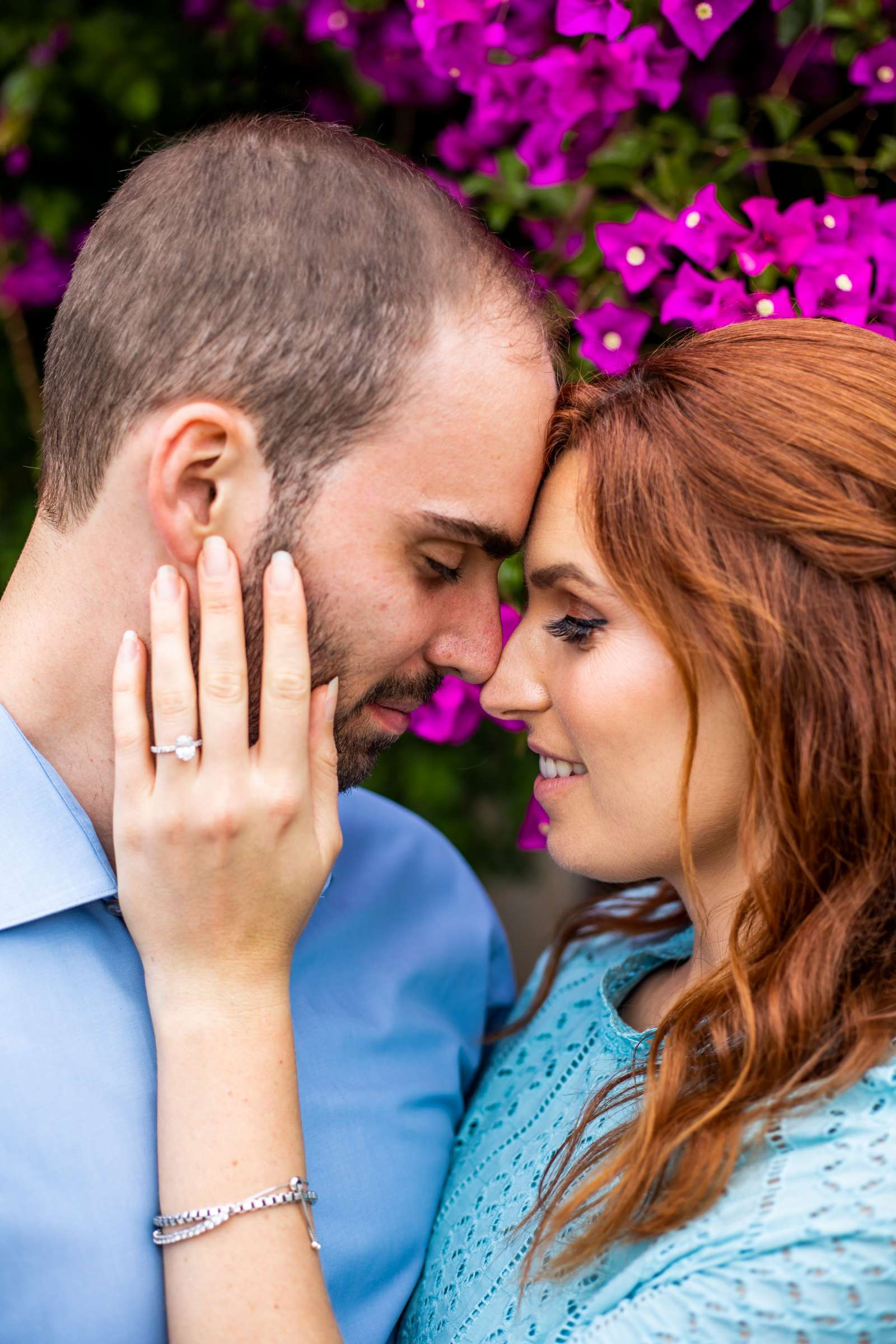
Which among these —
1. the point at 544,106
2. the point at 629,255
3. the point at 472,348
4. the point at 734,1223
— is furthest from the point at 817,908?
the point at 544,106

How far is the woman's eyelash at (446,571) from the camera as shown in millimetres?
1726

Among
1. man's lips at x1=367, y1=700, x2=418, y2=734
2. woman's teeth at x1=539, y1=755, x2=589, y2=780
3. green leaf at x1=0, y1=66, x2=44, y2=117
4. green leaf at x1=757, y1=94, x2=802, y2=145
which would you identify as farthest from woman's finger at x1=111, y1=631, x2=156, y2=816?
green leaf at x1=0, y1=66, x2=44, y2=117

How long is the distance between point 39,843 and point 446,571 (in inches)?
27.2

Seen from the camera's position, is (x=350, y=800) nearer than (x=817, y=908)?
No

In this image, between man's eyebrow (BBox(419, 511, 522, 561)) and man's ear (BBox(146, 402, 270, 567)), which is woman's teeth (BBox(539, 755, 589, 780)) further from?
man's ear (BBox(146, 402, 270, 567))

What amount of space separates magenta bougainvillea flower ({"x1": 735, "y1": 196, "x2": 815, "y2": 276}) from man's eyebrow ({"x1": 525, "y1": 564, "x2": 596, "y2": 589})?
0.54m

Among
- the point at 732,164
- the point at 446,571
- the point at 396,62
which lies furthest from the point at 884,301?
the point at 396,62

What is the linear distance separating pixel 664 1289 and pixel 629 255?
147 cm

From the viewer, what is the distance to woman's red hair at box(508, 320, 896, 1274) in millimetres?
1431

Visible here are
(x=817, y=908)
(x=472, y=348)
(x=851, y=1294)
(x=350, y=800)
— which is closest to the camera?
(x=851, y=1294)

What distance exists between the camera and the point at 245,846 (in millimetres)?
1534

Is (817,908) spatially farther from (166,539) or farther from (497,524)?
(166,539)

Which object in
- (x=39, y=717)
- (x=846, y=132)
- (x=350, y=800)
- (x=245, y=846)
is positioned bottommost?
(x=350, y=800)

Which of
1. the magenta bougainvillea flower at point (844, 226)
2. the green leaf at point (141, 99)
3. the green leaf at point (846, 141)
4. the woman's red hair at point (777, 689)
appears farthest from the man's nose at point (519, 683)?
the green leaf at point (141, 99)
